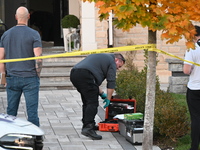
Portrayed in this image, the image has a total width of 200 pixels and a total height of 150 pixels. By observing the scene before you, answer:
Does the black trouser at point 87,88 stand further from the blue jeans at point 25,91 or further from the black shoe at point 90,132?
the blue jeans at point 25,91

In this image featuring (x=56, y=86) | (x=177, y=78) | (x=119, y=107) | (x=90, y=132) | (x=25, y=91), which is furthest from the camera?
(x=56, y=86)

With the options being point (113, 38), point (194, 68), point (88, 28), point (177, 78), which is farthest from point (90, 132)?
point (113, 38)

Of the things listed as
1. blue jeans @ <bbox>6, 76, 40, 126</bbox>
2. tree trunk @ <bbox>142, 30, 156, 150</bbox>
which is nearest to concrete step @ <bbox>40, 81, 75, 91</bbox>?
blue jeans @ <bbox>6, 76, 40, 126</bbox>

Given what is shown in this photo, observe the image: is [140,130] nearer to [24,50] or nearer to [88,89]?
[88,89]

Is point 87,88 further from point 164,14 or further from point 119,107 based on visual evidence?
point 164,14

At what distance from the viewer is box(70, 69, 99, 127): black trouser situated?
27.8ft

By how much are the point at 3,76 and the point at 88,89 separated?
4.43 ft

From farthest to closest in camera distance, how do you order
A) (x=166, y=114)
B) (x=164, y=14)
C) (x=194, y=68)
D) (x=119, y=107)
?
(x=119, y=107), (x=166, y=114), (x=194, y=68), (x=164, y=14)

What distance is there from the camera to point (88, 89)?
27.8 feet

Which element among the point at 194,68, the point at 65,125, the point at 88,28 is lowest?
the point at 65,125

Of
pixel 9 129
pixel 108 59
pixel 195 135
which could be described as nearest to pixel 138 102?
pixel 108 59

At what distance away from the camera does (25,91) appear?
7.69 meters

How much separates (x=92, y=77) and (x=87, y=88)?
0.62 ft

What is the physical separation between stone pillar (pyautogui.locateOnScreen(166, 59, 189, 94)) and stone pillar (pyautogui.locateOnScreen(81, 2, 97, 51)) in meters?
2.56
